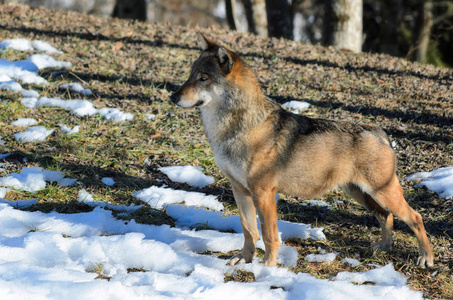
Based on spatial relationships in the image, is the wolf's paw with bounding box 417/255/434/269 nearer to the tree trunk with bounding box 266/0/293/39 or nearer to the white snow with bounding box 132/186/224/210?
the white snow with bounding box 132/186/224/210

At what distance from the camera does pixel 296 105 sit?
8578mm

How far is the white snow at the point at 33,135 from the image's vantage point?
704cm

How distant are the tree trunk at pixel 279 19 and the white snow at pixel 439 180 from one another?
28.6 feet

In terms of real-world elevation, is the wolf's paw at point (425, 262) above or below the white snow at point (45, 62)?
below

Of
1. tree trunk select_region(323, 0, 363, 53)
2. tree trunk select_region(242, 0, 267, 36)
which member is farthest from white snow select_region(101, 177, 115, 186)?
tree trunk select_region(242, 0, 267, 36)

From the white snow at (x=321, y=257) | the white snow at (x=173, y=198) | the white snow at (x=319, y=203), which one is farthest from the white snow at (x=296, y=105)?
the white snow at (x=321, y=257)

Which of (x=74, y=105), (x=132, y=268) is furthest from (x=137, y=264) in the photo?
(x=74, y=105)

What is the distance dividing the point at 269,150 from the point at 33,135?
14.2 feet

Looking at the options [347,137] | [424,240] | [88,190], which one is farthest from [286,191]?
[88,190]

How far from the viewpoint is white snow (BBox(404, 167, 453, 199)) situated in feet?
20.5

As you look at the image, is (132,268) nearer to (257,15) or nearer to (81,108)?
(81,108)

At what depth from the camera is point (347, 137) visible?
15.8 feet

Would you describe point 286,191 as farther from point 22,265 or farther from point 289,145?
point 22,265

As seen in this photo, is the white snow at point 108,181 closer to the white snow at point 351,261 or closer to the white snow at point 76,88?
the white snow at point 76,88
